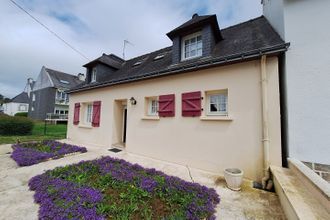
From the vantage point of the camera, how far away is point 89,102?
1021 cm

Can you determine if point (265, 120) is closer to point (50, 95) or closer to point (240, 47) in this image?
point (240, 47)

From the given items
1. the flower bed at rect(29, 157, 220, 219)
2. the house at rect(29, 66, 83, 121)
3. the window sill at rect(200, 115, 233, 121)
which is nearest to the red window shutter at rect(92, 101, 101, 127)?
the flower bed at rect(29, 157, 220, 219)

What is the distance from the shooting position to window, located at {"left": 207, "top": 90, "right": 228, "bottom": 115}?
538cm

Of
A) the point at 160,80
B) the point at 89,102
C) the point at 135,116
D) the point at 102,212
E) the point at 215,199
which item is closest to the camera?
the point at 102,212

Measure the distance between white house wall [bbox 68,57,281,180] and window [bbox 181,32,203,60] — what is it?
138 cm

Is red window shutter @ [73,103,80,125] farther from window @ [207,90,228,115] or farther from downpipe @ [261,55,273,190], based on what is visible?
downpipe @ [261,55,273,190]

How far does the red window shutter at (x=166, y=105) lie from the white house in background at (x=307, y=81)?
12.1 feet

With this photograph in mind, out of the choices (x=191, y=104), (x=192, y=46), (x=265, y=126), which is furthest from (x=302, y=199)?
(x=192, y=46)

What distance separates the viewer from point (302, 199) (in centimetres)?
261

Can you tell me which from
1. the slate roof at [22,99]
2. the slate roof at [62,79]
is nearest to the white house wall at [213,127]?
the slate roof at [62,79]

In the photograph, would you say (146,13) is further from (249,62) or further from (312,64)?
(312,64)

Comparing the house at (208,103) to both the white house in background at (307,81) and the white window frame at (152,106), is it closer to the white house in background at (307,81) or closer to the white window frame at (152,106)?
the white window frame at (152,106)

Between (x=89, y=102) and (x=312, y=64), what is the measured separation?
35.9 ft

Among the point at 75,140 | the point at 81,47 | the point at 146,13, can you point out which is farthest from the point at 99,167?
the point at 81,47
